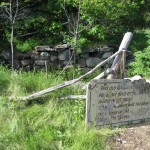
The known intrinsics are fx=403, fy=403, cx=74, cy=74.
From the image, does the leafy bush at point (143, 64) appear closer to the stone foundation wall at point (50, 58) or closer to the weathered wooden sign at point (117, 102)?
the stone foundation wall at point (50, 58)

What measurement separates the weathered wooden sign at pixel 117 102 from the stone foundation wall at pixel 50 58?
4.49 m

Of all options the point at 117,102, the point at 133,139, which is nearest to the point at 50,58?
the point at 117,102

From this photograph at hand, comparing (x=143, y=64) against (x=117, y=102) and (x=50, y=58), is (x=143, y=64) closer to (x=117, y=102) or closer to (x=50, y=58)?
(x=50, y=58)

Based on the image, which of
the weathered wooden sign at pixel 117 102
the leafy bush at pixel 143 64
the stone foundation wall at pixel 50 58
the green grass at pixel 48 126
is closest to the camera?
the green grass at pixel 48 126

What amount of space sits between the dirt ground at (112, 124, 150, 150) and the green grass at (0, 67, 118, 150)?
0.40ft

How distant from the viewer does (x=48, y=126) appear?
5.00 metres

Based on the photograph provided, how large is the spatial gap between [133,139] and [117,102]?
56 cm

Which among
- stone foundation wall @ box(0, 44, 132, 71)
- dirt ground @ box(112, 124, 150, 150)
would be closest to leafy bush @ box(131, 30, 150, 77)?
stone foundation wall @ box(0, 44, 132, 71)

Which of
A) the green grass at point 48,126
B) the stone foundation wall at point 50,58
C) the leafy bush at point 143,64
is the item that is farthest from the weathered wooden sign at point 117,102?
the stone foundation wall at point 50,58

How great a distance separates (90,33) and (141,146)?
19.9 feet

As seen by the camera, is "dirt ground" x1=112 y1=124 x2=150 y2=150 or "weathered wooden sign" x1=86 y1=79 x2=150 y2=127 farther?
"weathered wooden sign" x1=86 y1=79 x2=150 y2=127

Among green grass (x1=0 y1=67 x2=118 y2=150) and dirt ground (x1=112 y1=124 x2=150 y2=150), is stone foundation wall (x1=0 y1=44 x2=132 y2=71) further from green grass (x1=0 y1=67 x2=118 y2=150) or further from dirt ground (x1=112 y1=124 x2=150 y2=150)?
dirt ground (x1=112 y1=124 x2=150 y2=150)

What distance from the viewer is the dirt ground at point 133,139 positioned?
188 inches

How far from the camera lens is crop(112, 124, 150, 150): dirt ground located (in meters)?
4.77
